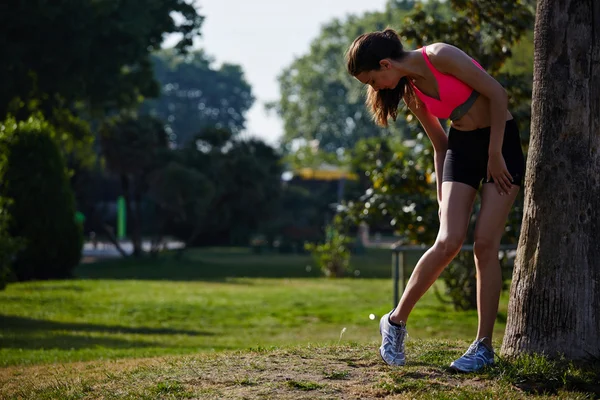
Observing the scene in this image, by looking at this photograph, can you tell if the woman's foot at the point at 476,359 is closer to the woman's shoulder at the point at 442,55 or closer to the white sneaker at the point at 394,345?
the white sneaker at the point at 394,345

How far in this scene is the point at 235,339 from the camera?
11703 millimetres

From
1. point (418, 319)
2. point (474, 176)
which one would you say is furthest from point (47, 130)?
point (474, 176)

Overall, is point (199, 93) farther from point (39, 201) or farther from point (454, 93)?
point (454, 93)

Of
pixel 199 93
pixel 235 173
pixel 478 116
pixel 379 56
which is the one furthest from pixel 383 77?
pixel 199 93

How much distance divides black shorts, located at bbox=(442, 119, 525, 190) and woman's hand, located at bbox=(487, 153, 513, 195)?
0.08 m

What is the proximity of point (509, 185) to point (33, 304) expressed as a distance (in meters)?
11.4

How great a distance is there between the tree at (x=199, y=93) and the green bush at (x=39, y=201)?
81.3 metres

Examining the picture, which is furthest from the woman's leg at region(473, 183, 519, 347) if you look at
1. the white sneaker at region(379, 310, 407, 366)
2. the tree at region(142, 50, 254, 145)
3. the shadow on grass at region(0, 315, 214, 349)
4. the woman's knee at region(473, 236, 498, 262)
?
the tree at region(142, 50, 254, 145)

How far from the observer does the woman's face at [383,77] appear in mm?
5484

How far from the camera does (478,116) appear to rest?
18.0 feet

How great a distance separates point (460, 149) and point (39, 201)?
53.9 feet

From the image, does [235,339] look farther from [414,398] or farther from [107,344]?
[414,398]

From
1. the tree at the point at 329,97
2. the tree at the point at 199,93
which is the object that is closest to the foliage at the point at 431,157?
the tree at the point at 329,97

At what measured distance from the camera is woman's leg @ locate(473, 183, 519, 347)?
5484 mm
